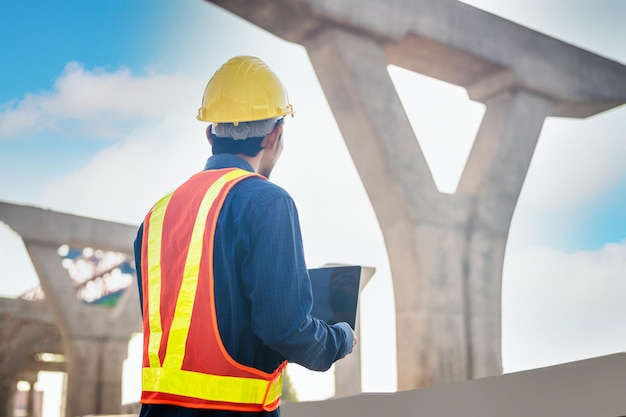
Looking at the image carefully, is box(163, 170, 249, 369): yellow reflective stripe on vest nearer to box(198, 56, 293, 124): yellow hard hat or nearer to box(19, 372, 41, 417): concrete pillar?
box(198, 56, 293, 124): yellow hard hat

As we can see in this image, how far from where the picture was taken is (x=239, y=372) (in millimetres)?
2104

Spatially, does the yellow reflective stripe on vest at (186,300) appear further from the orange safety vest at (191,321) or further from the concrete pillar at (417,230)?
the concrete pillar at (417,230)

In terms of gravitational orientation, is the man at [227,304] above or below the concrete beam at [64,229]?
below

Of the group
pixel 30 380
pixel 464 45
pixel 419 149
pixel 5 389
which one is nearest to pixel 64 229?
pixel 419 149

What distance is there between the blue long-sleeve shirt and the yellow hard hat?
15.1 inches

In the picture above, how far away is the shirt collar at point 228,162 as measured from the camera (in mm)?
2436

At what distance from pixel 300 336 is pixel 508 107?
348 inches

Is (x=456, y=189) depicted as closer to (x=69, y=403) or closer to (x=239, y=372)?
(x=239, y=372)

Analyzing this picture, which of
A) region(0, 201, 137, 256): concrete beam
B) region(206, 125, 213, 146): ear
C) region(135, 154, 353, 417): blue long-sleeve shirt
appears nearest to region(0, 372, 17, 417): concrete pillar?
region(0, 201, 137, 256): concrete beam

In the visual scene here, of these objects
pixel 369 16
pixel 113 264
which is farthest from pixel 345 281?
pixel 113 264

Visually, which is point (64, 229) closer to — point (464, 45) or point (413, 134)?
point (413, 134)

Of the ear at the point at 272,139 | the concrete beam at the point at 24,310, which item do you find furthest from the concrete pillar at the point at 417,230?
the concrete beam at the point at 24,310

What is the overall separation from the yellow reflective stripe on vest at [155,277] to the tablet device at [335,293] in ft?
1.69

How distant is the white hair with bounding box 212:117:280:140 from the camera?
2.50 meters
